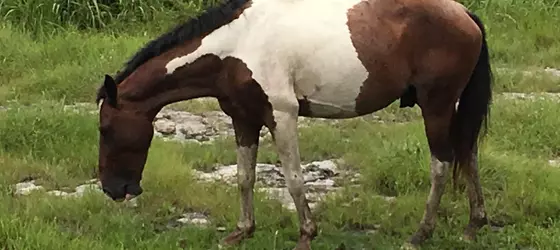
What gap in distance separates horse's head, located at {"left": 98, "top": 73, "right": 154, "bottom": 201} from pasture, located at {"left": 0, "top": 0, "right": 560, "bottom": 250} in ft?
1.10

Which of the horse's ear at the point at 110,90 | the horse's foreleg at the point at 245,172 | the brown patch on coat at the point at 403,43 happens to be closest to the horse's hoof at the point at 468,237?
the brown patch on coat at the point at 403,43

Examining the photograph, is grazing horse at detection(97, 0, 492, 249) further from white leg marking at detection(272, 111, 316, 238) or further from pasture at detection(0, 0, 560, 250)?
pasture at detection(0, 0, 560, 250)

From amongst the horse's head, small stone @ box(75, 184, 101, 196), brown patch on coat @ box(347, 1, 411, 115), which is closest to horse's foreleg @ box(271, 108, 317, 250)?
brown patch on coat @ box(347, 1, 411, 115)

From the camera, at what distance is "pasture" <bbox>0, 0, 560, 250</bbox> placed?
5.24m

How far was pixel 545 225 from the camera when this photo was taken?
5438 mm

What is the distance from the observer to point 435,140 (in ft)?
16.7

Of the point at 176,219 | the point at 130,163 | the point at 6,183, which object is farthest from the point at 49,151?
the point at 130,163

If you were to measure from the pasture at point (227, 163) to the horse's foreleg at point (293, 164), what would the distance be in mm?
180

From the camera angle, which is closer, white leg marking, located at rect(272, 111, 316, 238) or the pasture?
white leg marking, located at rect(272, 111, 316, 238)

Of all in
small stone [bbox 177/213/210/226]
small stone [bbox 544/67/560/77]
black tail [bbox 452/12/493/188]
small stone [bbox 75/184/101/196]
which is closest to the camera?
black tail [bbox 452/12/493/188]

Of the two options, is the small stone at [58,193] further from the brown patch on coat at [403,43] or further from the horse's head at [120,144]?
the brown patch on coat at [403,43]

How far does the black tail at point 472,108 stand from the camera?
5.29m

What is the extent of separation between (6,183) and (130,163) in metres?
1.57

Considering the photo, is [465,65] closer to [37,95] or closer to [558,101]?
[558,101]
